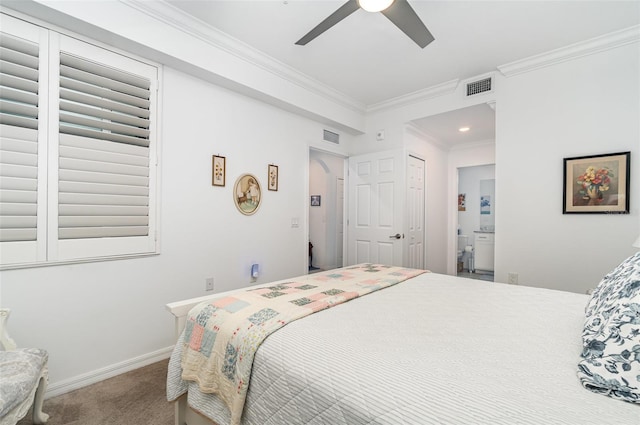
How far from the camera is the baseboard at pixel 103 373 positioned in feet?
6.32

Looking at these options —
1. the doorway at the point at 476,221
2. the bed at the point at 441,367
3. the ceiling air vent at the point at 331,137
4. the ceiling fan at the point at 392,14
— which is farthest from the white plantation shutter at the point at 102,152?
the doorway at the point at 476,221

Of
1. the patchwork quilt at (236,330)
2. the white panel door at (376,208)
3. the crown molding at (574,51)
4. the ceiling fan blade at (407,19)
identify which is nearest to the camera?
the patchwork quilt at (236,330)

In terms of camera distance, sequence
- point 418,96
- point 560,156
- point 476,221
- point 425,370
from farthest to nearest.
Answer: point 476,221 < point 418,96 < point 560,156 < point 425,370

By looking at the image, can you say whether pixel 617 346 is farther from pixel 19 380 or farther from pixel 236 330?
pixel 19 380

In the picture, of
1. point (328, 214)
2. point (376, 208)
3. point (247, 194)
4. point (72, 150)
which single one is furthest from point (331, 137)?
point (72, 150)

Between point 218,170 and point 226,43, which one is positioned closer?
point 226,43

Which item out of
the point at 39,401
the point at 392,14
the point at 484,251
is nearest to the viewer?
the point at 39,401

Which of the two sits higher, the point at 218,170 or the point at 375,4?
the point at 375,4

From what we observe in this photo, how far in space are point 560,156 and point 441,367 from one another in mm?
2951

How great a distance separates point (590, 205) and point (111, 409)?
4.09 meters

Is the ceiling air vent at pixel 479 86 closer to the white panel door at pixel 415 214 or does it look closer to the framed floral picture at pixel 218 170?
the white panel door at pixel 415 214

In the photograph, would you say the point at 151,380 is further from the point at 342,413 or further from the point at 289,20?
the point at 289,20

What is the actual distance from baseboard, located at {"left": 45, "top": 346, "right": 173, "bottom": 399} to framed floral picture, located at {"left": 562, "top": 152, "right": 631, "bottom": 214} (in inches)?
155

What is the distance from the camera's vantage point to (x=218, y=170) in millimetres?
2836
